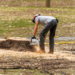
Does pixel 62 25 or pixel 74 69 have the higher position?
pixel 74 69

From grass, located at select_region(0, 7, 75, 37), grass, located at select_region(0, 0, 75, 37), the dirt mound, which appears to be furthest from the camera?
grass, located at select_region(0, 7, 75, 37)

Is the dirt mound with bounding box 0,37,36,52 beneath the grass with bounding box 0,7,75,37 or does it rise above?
above

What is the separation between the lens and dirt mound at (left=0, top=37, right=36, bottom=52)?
28.5ft

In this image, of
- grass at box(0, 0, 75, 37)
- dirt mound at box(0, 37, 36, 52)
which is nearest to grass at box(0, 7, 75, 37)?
grass at box(0, 0, 75, 37)

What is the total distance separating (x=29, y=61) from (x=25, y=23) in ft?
33.7

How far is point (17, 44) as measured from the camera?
8766 mm

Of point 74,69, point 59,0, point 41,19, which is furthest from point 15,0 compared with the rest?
point 74,69

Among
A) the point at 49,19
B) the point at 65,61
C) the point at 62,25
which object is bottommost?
the point at 62,25

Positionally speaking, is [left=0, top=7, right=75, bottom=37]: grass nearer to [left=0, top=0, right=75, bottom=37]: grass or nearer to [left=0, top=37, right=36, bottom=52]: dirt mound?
[left=0, top=0, right=75, bottom=37]: grass

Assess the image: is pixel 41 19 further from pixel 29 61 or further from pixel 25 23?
pixel 25 23

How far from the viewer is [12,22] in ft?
54.5

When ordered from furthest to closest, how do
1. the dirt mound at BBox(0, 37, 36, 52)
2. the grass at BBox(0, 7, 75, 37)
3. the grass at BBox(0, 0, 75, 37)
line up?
1. the grass at BBox(0, 7, 75, 37)
2. the grass at BBox(0, 0, 75, 37)
3. the dirt mound at BBox(0, 37, 36, 52)

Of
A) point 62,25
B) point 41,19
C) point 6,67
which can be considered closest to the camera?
point 6,67

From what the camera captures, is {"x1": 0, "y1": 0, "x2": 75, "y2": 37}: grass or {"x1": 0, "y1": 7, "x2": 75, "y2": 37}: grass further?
{"x1": 0, "y1": 7, "x2": 75, "y2": 37}: grass
